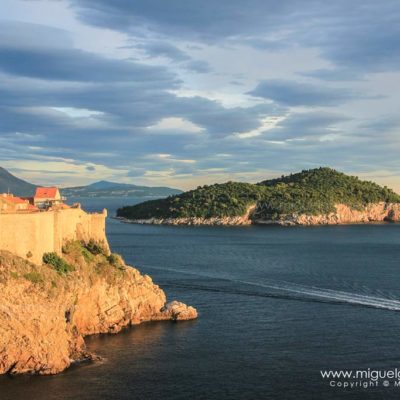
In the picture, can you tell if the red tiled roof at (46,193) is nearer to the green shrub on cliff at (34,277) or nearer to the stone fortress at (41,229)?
the stone fortress at (41,229)

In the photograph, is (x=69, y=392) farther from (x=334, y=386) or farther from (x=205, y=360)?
(x=334, y=386)

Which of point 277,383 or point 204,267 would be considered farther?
point 204,267

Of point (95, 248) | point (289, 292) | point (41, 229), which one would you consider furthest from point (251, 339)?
point (289, 292)

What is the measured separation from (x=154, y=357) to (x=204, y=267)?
46435 mm

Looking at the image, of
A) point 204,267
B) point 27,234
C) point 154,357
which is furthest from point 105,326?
point 204,267

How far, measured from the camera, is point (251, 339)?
52.8 meters

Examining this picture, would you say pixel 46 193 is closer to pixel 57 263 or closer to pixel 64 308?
pixel 57 263

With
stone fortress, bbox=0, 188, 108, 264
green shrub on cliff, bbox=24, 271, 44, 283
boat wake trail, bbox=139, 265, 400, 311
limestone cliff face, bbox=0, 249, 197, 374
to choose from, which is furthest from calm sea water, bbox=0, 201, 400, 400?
stone fortress, bbox=0, 188, 108, 264

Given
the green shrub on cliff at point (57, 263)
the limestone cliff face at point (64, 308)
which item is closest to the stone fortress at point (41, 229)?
the green shrub on cliff at point (57, 263)

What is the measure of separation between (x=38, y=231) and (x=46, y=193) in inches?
1080

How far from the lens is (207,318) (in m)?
59.9

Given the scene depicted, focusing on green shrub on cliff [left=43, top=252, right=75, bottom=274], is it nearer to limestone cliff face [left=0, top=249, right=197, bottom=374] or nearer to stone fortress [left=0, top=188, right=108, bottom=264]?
stone fortress [left=0, top=188, right=108, bottom=264]

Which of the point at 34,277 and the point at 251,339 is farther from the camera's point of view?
the point at 251,339

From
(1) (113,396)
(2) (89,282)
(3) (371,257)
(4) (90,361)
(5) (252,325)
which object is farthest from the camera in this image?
(3) (371,257)
